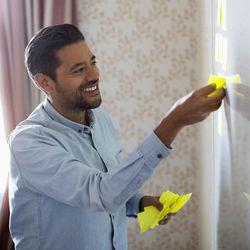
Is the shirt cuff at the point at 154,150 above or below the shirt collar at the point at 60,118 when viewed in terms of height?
above

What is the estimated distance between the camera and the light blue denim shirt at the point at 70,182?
42.1 inches

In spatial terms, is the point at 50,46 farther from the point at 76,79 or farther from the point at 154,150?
the point at 154,150

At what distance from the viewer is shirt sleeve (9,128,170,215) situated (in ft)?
3.47

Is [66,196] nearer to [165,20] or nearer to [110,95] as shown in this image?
[110,95]

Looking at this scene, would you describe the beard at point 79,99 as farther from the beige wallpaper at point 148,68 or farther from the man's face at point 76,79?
the beige wallpaper at point 148,68

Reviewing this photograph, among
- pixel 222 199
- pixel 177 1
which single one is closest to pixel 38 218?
pixel 222 199

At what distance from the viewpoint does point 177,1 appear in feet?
8.68

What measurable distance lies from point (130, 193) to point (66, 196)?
210mm

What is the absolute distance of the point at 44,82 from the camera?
1424mm

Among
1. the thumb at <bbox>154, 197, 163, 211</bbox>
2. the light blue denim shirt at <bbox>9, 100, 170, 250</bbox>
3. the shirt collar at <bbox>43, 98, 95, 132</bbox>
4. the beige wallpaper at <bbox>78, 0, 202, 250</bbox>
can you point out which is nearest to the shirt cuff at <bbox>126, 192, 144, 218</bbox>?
the light blue denim shirt at <bbox>9, 100, 170, 250</bbox>

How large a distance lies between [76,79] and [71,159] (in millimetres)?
330

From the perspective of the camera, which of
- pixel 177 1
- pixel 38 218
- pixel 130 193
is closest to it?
pixel 130 193

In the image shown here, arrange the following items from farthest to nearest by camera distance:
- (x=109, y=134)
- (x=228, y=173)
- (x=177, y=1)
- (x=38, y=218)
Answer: (x=177, y=1)
(x=109, y=134)
(x=38, y=218)
(x=228, y=173)

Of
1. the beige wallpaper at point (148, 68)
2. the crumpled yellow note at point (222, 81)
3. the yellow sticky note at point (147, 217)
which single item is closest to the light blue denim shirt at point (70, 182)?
the yellow sticky note at point (147, 217)
